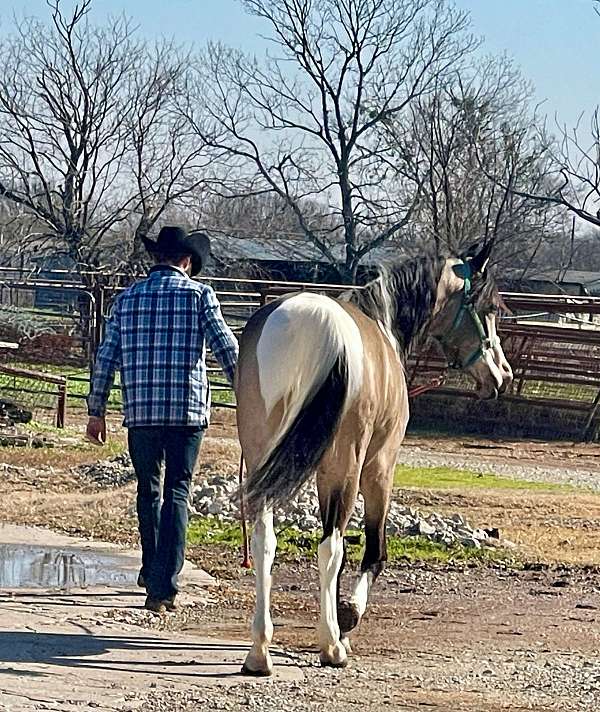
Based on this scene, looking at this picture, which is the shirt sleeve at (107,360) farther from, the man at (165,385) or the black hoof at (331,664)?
the black hoof at (331,664)

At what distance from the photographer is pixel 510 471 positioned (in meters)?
15.5

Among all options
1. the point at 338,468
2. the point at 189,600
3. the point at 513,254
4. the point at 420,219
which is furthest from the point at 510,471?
the point at 513,254

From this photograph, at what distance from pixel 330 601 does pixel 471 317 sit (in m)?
2.16

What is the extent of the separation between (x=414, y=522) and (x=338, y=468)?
13.4 feet

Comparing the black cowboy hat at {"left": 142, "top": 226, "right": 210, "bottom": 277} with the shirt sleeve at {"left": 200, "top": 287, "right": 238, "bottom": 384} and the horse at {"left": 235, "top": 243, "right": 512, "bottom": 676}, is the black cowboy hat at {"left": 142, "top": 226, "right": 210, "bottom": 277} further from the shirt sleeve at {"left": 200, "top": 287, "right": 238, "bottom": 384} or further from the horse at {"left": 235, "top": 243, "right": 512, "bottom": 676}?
the horse at {"left": 235, "top": 243, "right": 512, "bottom": 676}

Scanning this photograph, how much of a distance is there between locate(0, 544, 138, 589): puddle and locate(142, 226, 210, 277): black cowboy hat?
1954 mm

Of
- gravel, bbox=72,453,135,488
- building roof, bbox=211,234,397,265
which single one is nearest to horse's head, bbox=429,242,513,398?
gravel, bbox=72,453,135,488

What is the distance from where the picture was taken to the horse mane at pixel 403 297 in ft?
22.0

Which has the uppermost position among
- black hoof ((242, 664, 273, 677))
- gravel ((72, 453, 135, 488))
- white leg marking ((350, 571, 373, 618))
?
white leg marking ((350, 571, 373, 618))

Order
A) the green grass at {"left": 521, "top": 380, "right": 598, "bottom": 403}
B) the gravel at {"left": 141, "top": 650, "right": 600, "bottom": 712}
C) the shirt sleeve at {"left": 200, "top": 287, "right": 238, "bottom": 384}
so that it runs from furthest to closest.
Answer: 1. the green grass at {"left": 521, "top": 380, "right": 598, "bottom": 403}
2. the shirt sleeve at {"left": 200, "top": 287, "right": 238, "bottom": 384}
3. the gravel at {"left": 141, "top": 650, "right": 600, "bottom": 712}

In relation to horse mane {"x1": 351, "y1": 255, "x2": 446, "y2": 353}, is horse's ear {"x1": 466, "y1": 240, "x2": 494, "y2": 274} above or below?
above

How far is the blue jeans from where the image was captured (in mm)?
6539

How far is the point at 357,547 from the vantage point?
9180 millimetres

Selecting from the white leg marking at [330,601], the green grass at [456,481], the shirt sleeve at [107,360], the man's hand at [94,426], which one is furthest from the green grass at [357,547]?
the green grass at [456,481]
